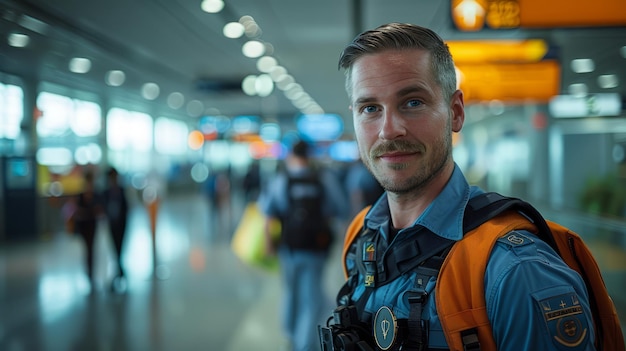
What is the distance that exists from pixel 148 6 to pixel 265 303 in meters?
4.80

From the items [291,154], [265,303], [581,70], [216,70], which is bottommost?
[265,303]

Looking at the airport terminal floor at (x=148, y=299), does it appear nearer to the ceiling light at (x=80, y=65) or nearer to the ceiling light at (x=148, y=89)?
the ceiling light at (x=80, y=65)

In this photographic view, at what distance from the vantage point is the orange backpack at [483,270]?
1.23 m

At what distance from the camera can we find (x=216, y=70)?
9289mm

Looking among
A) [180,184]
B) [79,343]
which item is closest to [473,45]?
[79,343]

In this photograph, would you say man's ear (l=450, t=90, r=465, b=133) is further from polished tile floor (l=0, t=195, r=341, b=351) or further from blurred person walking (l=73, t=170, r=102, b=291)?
blurred person walking (l=73, t=170, r=102, b=291)

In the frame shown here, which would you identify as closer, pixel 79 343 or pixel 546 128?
pixel 79 343

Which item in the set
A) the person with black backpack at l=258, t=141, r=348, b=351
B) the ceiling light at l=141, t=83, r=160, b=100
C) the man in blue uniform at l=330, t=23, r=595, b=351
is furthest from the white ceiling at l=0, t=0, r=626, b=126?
the ceiling light at l=141, t=83, r=160, b=100

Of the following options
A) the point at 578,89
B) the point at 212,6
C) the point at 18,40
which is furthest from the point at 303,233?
the point at 18,40

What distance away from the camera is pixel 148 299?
7.03m

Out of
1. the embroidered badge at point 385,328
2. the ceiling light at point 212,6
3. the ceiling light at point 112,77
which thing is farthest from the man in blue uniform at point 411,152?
the ceiling light at point 112,77

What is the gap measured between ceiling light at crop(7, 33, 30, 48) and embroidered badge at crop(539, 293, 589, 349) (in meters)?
2.01

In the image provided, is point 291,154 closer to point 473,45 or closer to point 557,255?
point 473,45

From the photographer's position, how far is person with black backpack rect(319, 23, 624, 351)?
118cm
